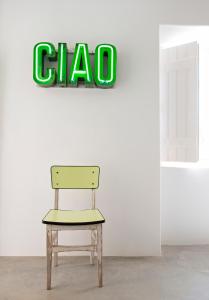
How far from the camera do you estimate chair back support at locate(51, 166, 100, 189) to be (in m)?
2.93

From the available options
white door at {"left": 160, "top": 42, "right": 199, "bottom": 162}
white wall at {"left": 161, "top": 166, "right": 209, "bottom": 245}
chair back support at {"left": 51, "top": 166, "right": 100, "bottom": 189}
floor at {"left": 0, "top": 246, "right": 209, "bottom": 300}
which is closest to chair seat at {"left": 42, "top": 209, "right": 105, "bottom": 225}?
chair back support at {"left": 51, "top": 166, "right": 100, "bottom": 189}

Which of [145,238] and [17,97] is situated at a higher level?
[17,97]

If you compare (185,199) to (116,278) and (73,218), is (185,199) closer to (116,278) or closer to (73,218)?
(116,278)

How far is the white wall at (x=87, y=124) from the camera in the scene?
3146 millimetres

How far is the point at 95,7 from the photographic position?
3.18 meters

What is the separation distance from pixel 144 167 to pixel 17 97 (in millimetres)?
1393

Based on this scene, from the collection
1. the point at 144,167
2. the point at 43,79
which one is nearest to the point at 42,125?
the point at 43,79

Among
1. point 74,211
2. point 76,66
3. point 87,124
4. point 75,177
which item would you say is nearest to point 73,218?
point 74,211

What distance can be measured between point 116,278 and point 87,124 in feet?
4.62

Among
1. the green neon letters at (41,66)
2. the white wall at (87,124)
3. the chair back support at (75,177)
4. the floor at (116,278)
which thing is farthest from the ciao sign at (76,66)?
the floor at (116,278)

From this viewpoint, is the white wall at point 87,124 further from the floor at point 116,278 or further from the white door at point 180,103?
the white door at point 180,103

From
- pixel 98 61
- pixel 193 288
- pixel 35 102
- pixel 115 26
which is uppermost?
pixel 115 26

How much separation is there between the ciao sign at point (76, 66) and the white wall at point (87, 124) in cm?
18

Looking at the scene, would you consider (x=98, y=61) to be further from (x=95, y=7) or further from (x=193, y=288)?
(x=193, y=288)
